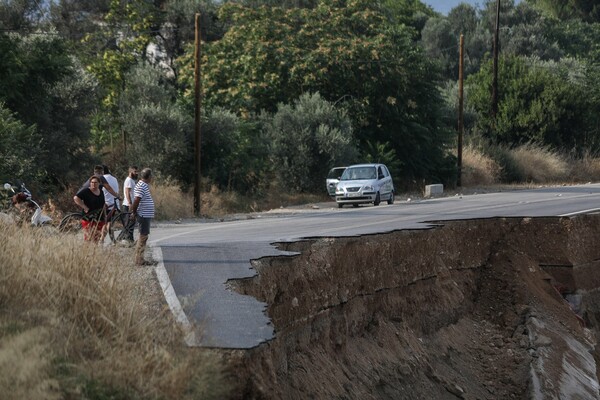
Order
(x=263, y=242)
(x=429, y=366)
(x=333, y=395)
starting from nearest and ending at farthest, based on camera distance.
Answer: (x=333, y=395) < (x=429, y=366) < (x=263, y=242)

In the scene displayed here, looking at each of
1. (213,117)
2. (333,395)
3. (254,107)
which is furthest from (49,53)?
(333,395)

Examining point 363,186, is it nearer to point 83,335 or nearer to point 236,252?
point 236,252

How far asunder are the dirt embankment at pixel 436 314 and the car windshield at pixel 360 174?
10.8 metres

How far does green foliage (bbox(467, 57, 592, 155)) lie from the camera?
54312mm

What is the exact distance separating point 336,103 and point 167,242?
27.1 m

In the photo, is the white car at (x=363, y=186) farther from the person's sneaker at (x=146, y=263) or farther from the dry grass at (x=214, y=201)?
the person's sneaker at (x=146, y=263)

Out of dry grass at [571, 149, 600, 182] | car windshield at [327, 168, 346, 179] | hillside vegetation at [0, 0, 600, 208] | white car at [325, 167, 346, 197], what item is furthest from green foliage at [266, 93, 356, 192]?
dry grass at [571, 149, 600, 182]

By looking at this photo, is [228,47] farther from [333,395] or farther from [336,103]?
[333,395]

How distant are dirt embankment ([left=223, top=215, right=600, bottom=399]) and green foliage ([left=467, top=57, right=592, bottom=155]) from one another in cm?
3029

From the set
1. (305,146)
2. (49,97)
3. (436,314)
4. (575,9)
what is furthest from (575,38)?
(436,314)

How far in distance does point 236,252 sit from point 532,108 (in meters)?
42.0

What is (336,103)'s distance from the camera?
4341cm

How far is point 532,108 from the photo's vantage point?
5419cm

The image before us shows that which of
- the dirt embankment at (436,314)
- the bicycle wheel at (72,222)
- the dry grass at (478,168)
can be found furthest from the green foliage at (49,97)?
the dry grass at (478,168)
